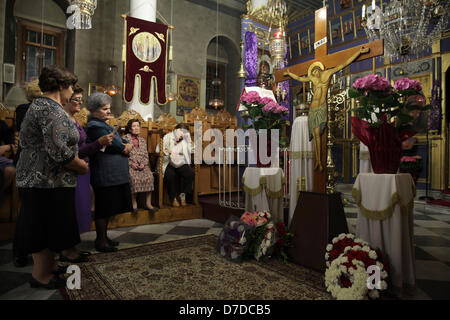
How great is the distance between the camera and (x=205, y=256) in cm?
263

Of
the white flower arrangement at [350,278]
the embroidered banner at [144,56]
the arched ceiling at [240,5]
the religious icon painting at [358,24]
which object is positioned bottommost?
the white flower arrangement at [350,278]

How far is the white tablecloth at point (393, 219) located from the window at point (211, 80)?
10317mm

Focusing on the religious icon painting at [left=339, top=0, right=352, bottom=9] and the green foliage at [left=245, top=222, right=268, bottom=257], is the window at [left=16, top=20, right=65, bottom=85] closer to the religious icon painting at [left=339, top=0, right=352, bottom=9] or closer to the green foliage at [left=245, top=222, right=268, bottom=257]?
the religious icon painting at [left=339, top=0, right=352, bottom=9]

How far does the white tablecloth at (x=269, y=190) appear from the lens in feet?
10.7

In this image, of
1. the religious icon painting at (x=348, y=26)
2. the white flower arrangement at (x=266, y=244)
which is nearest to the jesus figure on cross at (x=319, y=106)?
the white flower arrangement at (x=266, y=244)

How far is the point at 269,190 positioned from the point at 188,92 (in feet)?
26.4

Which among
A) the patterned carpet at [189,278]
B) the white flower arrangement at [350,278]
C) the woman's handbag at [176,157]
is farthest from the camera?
the woman's handbag at [176,157]

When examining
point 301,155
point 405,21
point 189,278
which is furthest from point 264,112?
point 405,21

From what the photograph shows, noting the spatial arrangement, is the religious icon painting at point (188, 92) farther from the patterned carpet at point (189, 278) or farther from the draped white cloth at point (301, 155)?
the patterned carpet at point (189, 278)

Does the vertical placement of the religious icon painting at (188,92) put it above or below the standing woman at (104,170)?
above

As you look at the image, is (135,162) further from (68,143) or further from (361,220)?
(361,220)

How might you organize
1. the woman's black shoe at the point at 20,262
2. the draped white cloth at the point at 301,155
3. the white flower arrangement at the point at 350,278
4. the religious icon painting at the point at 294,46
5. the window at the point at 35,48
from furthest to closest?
the religious icon painting at the point at 294,46
the window at the point at 35,48
the draped white cloth at the point at 301,155
the woman's black shoe at the point at 20,262
the white flower arrangement at the point at 350,278

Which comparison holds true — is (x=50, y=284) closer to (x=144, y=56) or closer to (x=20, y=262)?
(x=20, y=262)
